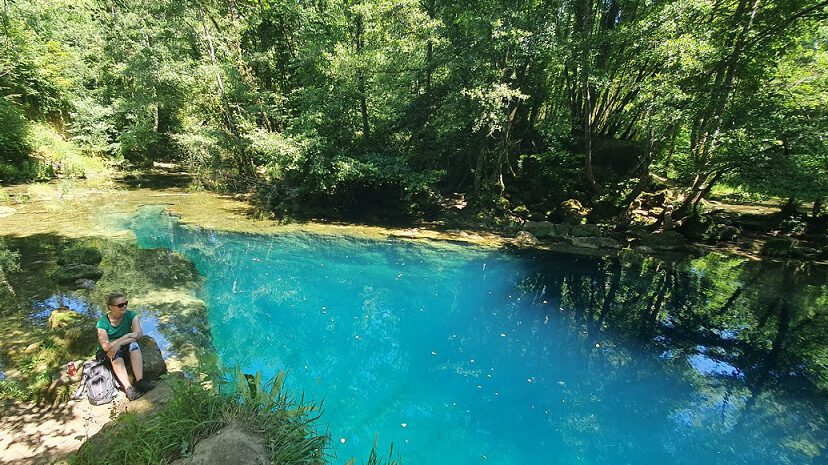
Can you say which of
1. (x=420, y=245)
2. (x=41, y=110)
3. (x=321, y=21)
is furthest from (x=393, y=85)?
(x=41, y=110)

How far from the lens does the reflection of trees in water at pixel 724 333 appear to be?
18.4ft

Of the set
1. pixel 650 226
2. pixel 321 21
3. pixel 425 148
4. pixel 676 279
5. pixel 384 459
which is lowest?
pixel 384 459

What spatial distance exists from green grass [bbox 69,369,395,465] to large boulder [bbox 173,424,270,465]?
3.2 inches

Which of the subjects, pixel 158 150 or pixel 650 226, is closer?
pixel 650 226

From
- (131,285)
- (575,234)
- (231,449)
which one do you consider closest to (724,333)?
(575,234)

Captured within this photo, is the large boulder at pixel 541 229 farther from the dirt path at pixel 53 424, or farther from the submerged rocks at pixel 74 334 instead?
the submerged rocks at pixel 74 334

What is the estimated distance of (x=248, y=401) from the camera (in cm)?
350

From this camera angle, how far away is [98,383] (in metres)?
4.31

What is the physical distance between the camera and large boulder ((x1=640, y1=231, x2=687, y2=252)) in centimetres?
1373

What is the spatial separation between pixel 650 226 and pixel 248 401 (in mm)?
15658

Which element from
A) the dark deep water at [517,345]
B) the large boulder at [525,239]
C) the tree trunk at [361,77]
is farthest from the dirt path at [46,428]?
the tree trunk at [361,77]

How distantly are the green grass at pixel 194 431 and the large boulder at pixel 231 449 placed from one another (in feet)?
0.27

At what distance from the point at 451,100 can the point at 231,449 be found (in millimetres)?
14165

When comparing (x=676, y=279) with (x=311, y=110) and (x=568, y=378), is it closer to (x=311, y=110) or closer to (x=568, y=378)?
(x=568, y=378)
